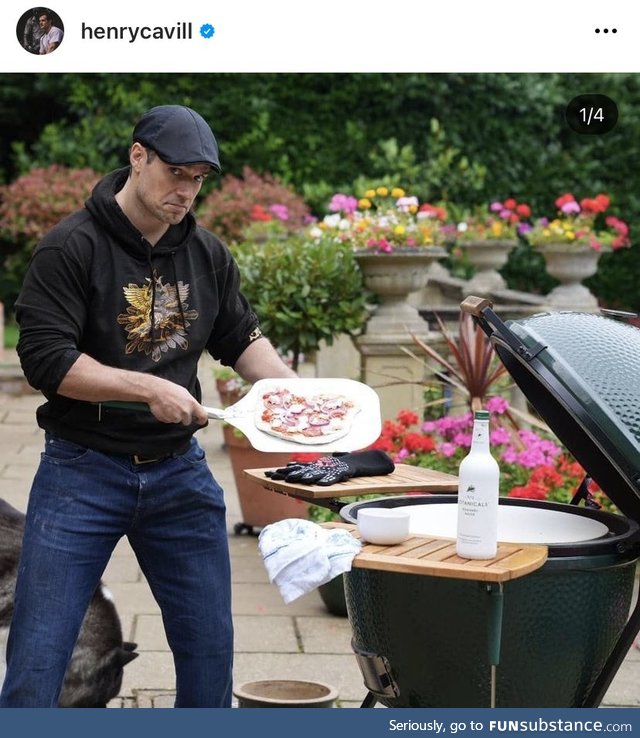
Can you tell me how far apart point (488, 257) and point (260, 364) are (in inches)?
380

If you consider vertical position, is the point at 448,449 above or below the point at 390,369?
below

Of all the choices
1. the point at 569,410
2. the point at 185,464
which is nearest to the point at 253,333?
the point at 185,464

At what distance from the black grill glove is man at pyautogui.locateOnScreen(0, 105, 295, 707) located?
0.27m

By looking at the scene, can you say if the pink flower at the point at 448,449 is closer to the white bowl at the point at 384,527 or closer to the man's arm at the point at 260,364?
the man's arm at the point at 260,364

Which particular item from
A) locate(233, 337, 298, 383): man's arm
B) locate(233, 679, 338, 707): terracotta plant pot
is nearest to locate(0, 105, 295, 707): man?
locate(233, 337, 298, 383): man's arm

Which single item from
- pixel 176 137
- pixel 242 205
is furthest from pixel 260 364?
pixel 242 205

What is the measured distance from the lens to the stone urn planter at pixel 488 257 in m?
12.6

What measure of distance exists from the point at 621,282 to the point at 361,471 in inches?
506

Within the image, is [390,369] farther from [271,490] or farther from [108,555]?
[108,555]

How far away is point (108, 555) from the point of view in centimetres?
318
